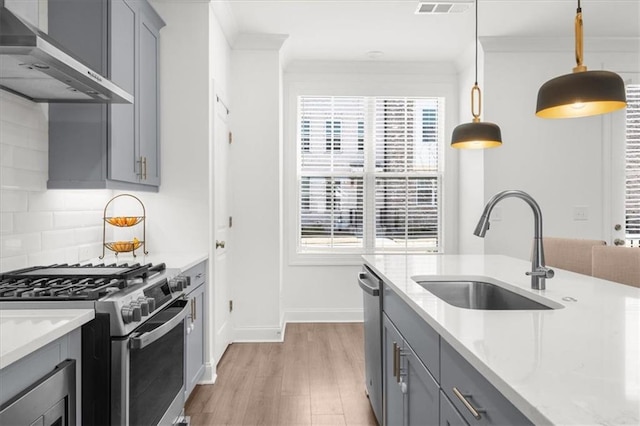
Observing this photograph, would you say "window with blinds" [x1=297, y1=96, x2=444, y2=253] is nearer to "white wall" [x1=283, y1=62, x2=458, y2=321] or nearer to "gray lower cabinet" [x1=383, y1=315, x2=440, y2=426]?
"white wall" [x1=283, y1=62, x2=458, y2=321]

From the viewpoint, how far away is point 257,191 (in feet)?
12.9

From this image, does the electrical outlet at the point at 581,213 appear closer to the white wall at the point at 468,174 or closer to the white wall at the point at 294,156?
the white wall at the point at 468,174

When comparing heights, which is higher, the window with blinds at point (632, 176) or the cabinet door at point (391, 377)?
the window with blinds at point (632, 176)

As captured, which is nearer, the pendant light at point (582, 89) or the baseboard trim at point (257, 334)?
the pendant light at point (582, 89)

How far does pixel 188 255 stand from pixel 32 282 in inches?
46.0

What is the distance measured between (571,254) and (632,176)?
2149mm

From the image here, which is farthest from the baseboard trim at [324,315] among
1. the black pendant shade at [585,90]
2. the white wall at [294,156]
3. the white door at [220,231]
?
the black pendant shade at [585,90]

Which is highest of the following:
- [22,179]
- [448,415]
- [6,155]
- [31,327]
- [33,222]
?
[6,155]

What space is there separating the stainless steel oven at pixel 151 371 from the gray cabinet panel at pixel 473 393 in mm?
1077

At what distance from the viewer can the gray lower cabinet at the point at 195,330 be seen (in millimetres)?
2518

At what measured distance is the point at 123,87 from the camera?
2.38 m

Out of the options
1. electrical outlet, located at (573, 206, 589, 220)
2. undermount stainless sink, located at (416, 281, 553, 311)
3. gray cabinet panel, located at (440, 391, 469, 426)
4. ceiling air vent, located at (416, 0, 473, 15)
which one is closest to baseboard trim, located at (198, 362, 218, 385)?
undermount stainless sink, located at (416, 281, 553, 311)

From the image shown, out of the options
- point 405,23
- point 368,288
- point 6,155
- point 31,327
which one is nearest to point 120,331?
point 31,327

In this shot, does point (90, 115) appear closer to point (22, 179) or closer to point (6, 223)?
point (22, 179)
